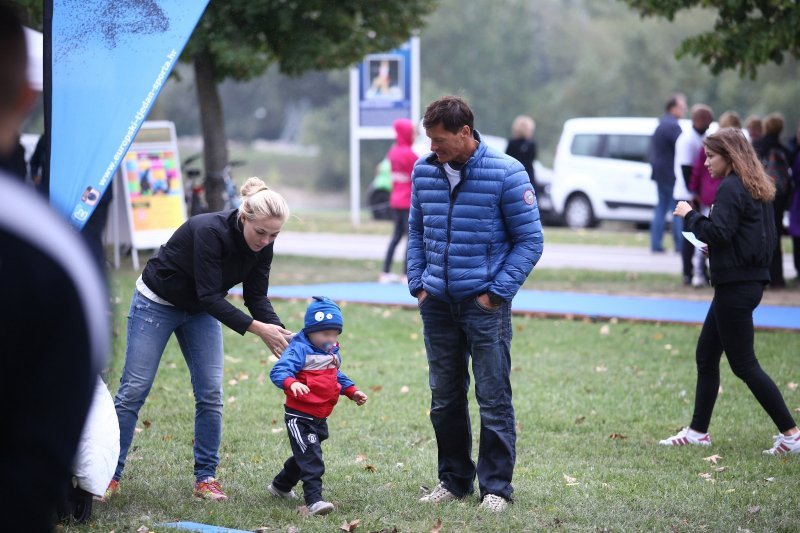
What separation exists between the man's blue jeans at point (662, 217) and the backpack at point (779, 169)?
2533mm

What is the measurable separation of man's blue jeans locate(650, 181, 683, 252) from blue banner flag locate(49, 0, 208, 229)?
446 inches

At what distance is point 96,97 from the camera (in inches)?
194


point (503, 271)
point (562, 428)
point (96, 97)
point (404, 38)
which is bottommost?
point (562, 428)

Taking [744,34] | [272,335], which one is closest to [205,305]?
[272,335]

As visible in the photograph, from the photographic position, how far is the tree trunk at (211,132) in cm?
1547

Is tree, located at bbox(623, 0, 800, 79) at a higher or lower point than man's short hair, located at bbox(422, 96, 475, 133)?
higher

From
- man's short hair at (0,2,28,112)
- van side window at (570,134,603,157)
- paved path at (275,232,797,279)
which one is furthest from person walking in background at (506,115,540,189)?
man's short hair at (0,2,28,112)

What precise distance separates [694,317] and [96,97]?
7.79 metres

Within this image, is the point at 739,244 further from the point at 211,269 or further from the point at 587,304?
the point at 587,304

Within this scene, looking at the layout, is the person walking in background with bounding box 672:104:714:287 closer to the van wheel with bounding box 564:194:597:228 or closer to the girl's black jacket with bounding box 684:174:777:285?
the girl's black jacket with bounding box 684:174:777:285

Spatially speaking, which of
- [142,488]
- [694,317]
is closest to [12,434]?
[142,488]

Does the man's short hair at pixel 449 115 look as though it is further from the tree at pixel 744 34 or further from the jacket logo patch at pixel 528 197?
the tree at pixel 744 34

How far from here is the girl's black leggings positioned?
6285 millimetres

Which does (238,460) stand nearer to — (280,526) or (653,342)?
(280,526)
